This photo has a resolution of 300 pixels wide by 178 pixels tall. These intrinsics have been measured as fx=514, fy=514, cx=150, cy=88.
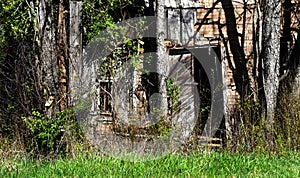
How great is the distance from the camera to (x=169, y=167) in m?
7.15

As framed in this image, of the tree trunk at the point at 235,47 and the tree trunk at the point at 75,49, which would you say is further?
the tree trunk at the point at 235,47

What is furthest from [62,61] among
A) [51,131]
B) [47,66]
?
[51,131]

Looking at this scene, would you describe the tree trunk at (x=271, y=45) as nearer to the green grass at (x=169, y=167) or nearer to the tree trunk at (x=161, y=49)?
the tree trunk at (x=161, y=49)

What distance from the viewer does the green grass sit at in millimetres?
6746

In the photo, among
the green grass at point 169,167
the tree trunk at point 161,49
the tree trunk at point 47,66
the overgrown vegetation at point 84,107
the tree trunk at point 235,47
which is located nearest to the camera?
the green grass at point 169,167

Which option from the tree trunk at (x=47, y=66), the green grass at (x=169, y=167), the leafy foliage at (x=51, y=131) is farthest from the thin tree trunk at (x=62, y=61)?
the green grass at (x=169, y=167)

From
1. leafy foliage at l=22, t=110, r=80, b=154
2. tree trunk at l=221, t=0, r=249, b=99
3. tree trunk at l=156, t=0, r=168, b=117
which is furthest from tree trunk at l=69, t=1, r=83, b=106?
tree trunk at l=221, t=0, r=249, b=99

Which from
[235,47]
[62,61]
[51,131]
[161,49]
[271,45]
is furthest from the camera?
[235,47]

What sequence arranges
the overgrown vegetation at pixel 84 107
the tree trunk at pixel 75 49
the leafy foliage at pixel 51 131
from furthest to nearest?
the tree trunk at pixel 75 49 < the leafy foliage at pixel 51 131 < the overgrown vegetation at pixel 84 107

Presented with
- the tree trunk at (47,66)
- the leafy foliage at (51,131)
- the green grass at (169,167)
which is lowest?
the green grass at (169,167)

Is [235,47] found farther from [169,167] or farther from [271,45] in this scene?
[169,167]

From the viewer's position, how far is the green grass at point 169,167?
6.75 metres

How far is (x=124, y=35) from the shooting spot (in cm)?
1098

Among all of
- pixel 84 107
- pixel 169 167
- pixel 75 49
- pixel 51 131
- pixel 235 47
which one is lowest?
pixel 169 167
